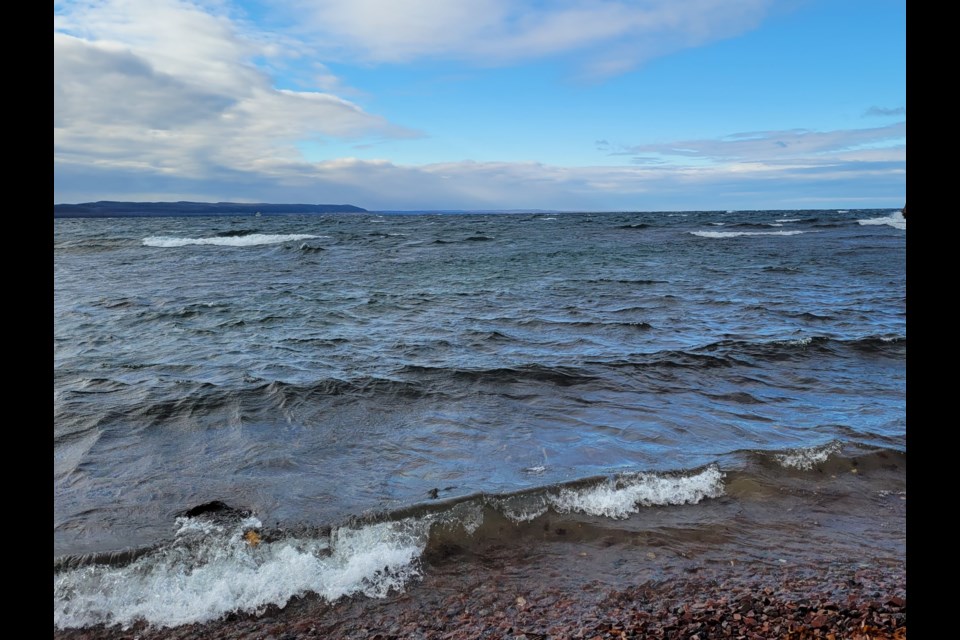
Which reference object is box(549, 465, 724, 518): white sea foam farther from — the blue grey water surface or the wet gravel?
the wet gravel

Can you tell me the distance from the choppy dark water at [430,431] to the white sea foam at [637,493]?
2 cm

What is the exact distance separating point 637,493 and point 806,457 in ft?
7.27

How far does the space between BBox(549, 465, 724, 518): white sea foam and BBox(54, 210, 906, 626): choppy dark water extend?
0.07 feet

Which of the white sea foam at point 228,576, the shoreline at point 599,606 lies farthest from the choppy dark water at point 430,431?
the shoreline at point 599,606

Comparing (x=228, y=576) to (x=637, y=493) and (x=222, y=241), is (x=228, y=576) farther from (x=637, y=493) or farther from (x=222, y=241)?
(x=222, y=241)

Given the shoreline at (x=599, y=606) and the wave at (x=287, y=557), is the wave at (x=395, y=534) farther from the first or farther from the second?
the shoreline at (x=599, y=606)

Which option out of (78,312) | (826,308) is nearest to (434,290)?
(78,312)

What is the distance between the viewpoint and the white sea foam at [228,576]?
419 cm

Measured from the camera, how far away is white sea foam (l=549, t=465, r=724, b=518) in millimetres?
5527

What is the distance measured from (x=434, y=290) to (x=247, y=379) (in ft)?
35.5

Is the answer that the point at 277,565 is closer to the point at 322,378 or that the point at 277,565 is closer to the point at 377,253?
the point at 322,378

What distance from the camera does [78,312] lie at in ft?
52.7

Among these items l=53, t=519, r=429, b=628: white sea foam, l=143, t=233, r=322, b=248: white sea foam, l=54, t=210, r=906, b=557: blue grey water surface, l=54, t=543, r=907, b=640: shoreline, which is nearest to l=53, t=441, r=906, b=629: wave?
l=53, t=519, r=429, b=628: white sea foam

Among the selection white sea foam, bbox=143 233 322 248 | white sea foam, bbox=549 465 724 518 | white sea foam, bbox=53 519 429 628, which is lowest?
white sea foam, bbox=53 519 429 628
